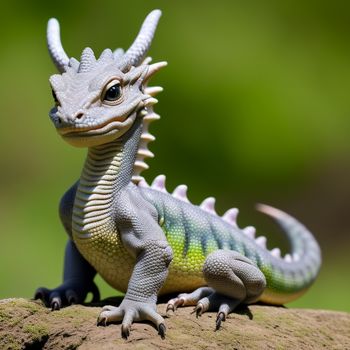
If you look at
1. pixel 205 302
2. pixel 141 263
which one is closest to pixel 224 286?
Answer: pixel 205 302

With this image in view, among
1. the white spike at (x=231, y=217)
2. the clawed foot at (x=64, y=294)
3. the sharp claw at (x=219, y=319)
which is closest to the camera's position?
the sharp claw at (x=219, y=319)

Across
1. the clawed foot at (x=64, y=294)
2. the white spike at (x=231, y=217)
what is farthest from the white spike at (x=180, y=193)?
the clawed foot at (x=64, y=294)

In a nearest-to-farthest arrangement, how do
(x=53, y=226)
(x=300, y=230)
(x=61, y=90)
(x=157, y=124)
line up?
(x=61, y=90)
(x=300, y=230)
(x=53, y=226)
(x=157, y=124)

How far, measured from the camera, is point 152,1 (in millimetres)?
6562

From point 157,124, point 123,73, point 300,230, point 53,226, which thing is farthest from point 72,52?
point 123,73

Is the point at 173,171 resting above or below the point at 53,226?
above

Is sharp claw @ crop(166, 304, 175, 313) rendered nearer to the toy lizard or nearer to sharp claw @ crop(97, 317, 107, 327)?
the toy lizard

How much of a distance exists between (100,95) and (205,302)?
711 millimetres

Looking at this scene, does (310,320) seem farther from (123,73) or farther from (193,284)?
(123,73)

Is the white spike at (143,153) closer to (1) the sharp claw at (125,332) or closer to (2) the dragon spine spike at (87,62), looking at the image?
(2) the dragon spine spike at (87,62)

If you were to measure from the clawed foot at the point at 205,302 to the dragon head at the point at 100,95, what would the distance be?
1.79 feet

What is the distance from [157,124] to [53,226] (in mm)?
980

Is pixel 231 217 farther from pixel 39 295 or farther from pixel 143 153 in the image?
pixel 39 295

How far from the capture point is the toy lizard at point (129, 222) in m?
2.86
